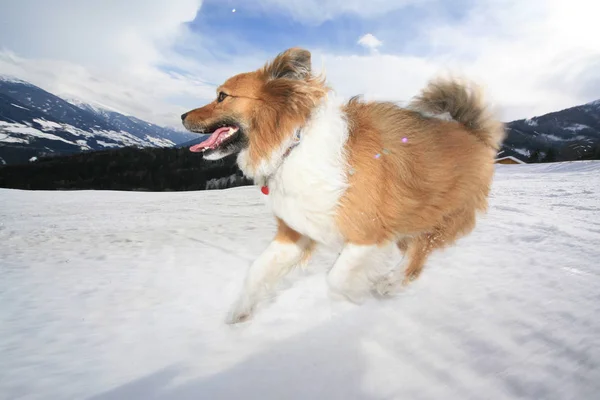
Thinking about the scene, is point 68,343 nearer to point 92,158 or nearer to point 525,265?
point 525,265

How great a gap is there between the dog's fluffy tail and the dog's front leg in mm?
1925

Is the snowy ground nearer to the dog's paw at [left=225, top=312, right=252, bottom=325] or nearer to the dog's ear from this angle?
the dog's paw at [left=225, top=312, right=252, bottom=325]

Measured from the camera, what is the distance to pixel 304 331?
2115 millimetres

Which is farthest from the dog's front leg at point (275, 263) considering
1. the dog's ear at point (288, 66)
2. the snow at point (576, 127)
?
the snow at point (576, 127)

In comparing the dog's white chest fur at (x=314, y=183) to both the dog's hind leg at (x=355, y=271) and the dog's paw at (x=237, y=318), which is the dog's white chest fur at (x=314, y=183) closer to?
the dog's hind leg at (x=355, y=271)

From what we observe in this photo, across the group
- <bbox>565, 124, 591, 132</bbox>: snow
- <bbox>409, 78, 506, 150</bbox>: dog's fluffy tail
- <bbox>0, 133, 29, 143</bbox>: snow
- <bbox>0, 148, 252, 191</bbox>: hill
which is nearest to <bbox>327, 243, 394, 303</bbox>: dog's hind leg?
<bbox>409, 78, 506, 150</bbox>: dog's fluffy tail

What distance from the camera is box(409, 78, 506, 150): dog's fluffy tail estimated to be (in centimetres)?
356

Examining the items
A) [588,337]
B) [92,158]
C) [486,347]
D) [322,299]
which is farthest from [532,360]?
[92,158]

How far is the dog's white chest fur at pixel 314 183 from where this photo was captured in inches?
98.1

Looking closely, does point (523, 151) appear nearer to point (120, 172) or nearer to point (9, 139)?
point (120, 172)

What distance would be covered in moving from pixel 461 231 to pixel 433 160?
1047 millimetres

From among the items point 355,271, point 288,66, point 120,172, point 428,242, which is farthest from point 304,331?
point 120,172

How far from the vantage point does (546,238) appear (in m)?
4.09

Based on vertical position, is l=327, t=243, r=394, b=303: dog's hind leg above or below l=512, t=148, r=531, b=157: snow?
below
